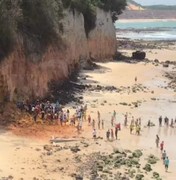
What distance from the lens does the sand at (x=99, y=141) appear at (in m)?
18.5

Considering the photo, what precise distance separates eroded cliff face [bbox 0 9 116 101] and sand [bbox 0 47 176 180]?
9.86 feet

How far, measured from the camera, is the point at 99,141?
23859 millimetres

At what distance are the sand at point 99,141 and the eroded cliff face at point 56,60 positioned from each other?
3007 millimetres

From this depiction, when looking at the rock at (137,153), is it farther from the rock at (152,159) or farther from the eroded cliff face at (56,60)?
the eroded cliff face at (56,60)

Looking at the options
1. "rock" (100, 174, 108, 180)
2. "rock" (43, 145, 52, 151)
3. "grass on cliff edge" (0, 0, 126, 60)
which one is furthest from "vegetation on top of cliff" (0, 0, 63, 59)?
"rock" (100, 174, 108, 180)

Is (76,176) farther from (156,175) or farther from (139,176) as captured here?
(156,175)

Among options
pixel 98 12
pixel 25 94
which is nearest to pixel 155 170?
pixel 25 94

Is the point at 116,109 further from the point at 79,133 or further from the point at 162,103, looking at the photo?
the point at 79,133

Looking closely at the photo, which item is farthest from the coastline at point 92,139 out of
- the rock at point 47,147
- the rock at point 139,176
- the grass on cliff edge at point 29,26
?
the grass on cliff edge at point 29,26

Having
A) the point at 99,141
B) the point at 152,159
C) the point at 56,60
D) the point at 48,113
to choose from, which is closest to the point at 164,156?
the point at 152,159

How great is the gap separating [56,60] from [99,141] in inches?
532

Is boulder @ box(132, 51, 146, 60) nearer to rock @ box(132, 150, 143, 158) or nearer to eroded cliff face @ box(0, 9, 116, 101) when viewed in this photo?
eroded cliff face @ box(0, 9, 116, 101)

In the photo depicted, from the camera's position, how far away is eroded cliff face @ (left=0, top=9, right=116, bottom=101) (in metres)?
26.1

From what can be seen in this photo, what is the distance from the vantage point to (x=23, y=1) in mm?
30016
